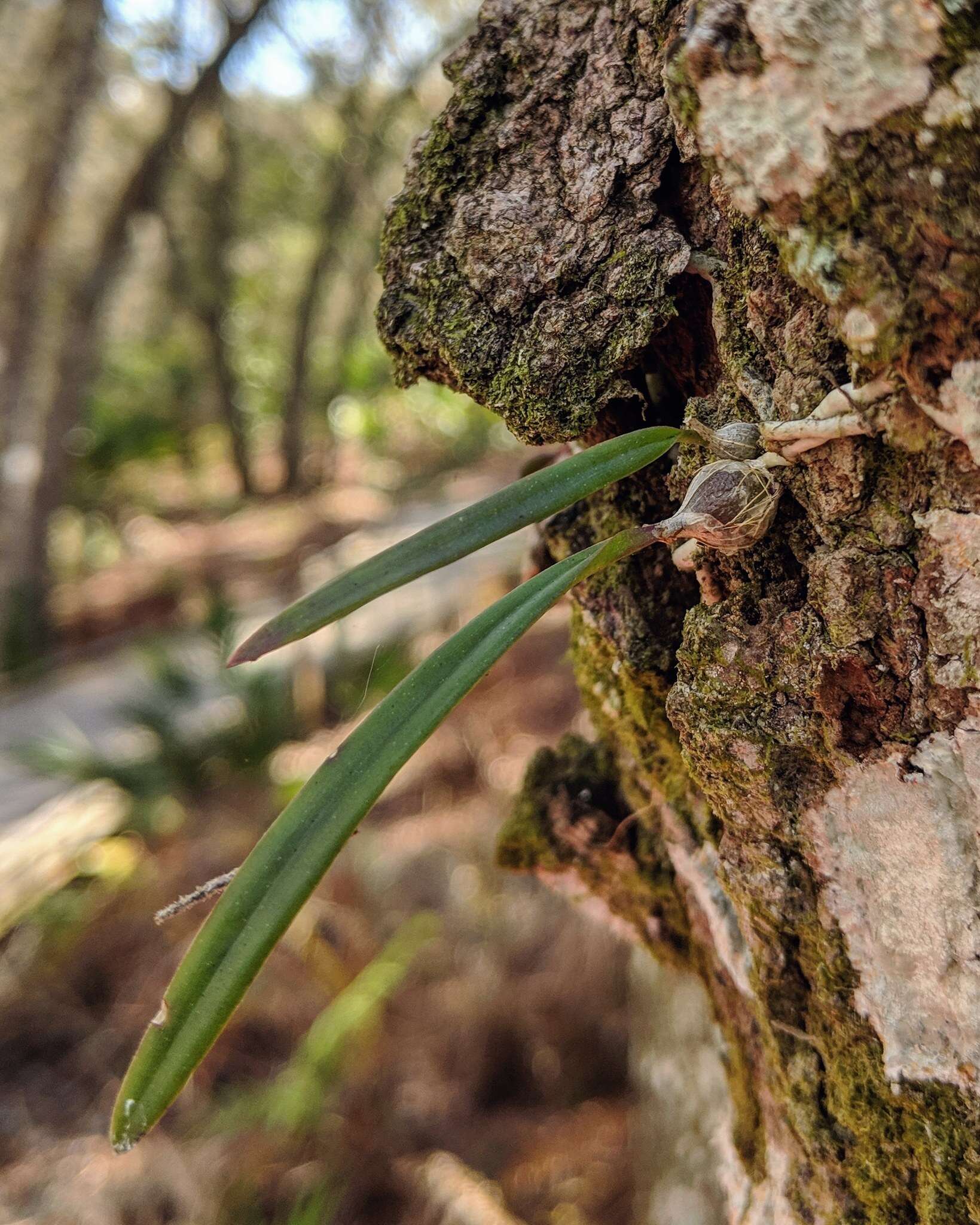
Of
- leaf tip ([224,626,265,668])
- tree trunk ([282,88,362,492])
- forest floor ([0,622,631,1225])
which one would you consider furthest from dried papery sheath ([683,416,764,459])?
tree trunk ([282,88,362,492])

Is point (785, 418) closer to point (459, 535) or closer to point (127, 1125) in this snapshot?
point (459, 535)

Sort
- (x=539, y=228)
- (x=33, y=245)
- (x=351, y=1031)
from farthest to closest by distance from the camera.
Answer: (x=33, y=245) → (x=351, y=1031) → (x=539, y=228)

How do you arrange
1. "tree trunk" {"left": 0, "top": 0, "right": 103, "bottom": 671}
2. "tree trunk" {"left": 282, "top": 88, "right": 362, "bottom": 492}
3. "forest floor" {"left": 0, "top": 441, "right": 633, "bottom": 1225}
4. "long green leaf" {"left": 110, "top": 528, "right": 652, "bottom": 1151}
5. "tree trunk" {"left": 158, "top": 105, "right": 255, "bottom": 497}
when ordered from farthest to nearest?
"tree trunk" {"left": 158, "top": 105, "right": 255, "bottom": 497}, "tree trunk" {"left": 282, "top": 88, "right": 362, "bottom": 492}, "tree trunk" {"left": 0, "top": 0, "right": 103, "bottom": 671}, "forest floor" {"left": 0, "top": 441, "right": 633, "bottom": 1225}, "long green leaf" {"left": 110, "top": 528, "right": 652, "bottom": 1151}

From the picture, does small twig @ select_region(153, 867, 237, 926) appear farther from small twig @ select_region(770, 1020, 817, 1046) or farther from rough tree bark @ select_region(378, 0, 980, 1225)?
small twig @ select_region(770, 1020, 817, 1046)

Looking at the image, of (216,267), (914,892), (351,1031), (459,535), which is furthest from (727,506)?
(216,267)

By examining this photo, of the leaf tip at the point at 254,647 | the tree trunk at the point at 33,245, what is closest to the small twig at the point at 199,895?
the leaf tip at the point at 254,647

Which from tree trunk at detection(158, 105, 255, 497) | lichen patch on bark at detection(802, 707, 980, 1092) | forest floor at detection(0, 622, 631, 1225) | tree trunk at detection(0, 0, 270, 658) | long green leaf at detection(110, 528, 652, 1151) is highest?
tree trunk at detection(158, 105, 255, 497)

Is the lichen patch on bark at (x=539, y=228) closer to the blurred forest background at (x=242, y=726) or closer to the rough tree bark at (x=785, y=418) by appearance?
the rough tree bark at (x=785, y=418)
